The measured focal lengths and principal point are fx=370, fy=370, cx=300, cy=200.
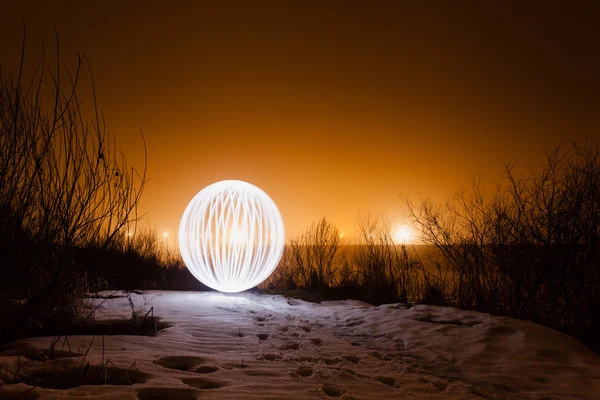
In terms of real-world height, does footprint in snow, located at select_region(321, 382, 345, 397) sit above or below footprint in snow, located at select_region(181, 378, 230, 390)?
below

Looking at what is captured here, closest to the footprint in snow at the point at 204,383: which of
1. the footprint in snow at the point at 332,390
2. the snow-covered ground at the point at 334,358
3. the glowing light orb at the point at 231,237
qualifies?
the snow-covered ground at the point at 334,358

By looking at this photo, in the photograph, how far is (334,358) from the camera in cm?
336

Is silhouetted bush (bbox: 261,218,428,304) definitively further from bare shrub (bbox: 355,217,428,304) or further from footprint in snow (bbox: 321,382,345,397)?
footprint in snow (bbox: 321,382,345,397)

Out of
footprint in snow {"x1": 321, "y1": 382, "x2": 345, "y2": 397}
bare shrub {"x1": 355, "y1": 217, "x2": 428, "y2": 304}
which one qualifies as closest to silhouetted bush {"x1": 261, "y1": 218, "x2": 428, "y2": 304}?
bare shrub {"x1": 355, "y1": 217, "x2": 428, "y2": 304}

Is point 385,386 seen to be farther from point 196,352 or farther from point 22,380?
point 22,380

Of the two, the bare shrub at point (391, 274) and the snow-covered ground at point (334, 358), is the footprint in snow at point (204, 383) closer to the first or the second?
the snow-covered ground at point (334, 358)

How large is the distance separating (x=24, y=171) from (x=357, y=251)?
27.0 ft

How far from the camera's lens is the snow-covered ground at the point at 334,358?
8.11 ft

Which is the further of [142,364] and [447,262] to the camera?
[447,262]

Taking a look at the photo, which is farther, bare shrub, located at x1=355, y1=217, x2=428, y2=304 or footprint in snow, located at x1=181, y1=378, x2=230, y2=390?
bare shrub, located at x1=355, y1=217, x2=428, y2=304

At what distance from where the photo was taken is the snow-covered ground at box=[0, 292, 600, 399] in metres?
2.47

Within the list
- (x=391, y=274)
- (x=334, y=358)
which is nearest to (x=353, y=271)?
(x=391, y=274)

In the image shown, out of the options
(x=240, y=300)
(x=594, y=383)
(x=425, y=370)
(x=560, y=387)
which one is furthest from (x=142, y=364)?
(x=240, y=300)

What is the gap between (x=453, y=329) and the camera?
467 cm
